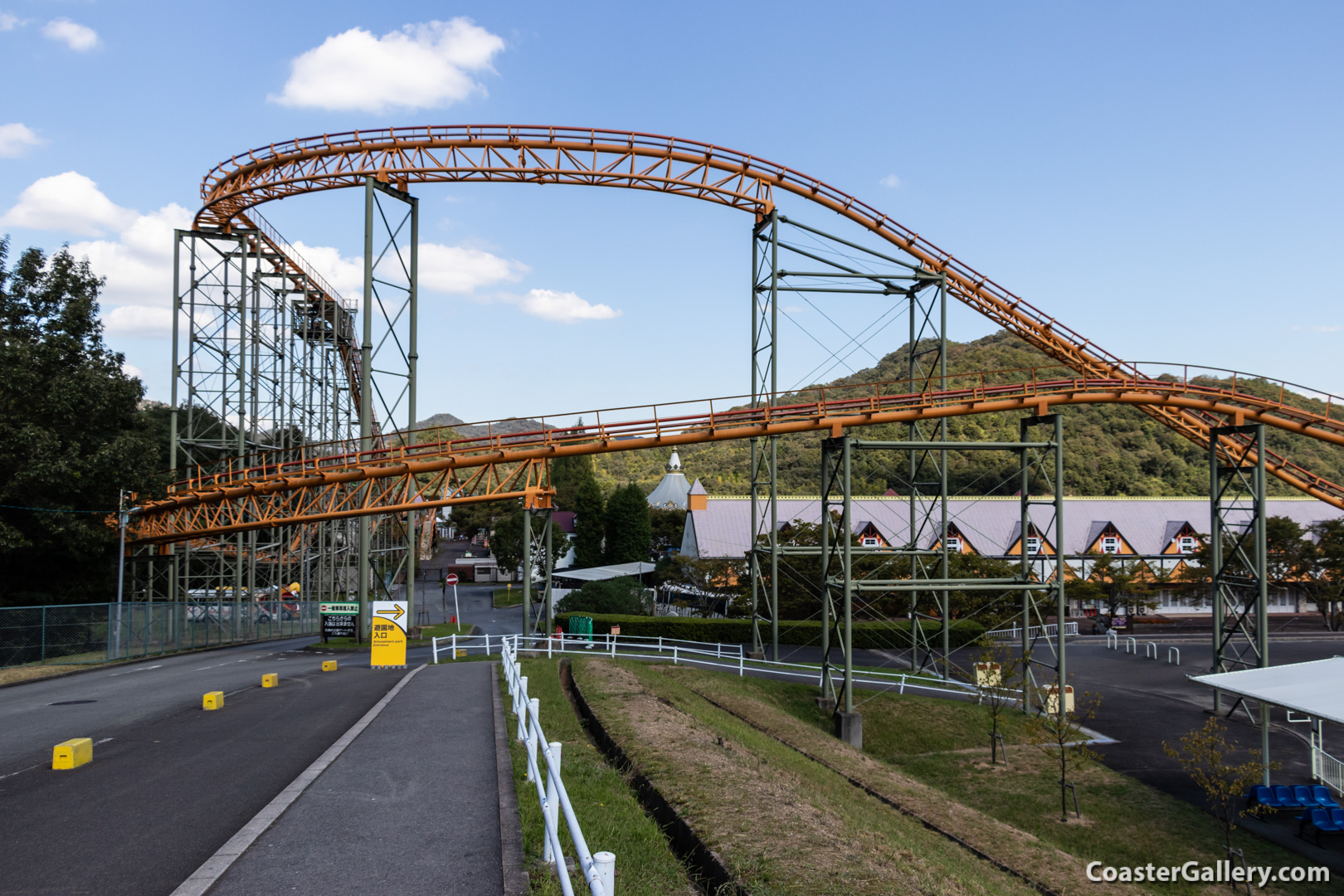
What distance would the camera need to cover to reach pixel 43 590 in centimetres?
3369

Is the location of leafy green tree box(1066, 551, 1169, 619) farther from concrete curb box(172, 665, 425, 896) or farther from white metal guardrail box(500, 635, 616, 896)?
concrete curb box(172, 665, 425, 896)

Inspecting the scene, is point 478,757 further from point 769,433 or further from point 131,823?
point 769,433

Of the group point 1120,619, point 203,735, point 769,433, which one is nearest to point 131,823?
point 203,735

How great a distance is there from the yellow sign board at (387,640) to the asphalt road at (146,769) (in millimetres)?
1650

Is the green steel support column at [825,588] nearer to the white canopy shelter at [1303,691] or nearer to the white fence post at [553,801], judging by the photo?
the white canopy shelter at [1303,691]

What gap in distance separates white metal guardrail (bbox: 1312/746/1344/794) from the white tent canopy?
1.54 metres

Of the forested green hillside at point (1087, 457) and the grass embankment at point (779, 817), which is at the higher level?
the forested green hillside at point (1087, 457)

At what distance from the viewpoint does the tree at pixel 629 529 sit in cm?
7325

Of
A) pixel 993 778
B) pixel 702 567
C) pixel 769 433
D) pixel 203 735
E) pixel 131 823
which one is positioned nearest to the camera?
pixel 131 823

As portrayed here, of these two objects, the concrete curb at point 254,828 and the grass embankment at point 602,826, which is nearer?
the concrete curb at point 254,828

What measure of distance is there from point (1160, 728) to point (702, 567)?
28644 millimetres

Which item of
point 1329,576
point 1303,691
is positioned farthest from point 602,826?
point 1329,576

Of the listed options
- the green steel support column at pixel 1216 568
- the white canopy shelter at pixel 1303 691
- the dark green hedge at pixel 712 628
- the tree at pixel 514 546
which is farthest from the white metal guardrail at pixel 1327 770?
the tree at pixel 514 546

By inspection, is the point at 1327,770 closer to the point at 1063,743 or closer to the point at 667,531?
the point at 1063,743
